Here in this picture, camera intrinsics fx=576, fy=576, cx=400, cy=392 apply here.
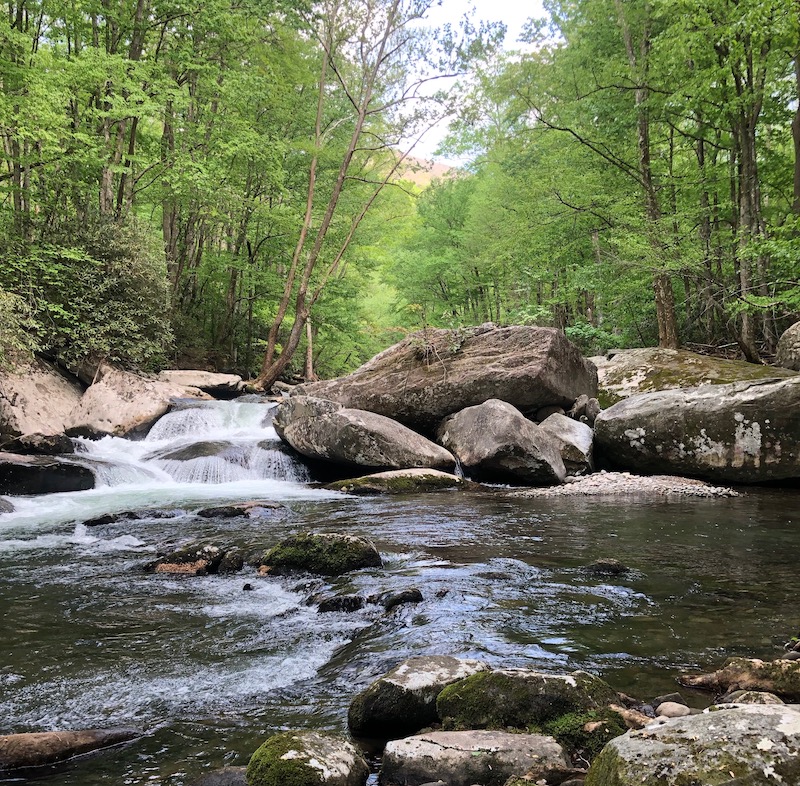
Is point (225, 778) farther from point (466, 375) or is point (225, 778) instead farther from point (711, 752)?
point (466, 375)

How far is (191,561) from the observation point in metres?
6.11

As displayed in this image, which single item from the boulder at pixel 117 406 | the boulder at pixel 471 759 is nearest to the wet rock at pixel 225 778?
the boulder at pixel 471 759

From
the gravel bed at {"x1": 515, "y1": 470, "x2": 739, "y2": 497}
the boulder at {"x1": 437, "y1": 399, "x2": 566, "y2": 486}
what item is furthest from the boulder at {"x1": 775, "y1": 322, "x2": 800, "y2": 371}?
the boulder at {"x1": 437, "y1": 399, "x2": 566, "y2": 486}

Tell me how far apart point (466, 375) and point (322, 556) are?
8.37m

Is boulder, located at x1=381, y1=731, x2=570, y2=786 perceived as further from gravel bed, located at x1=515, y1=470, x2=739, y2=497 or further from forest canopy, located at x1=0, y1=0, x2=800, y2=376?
forest canopy, located at x1=0, y1=0, x2=800, y2=376

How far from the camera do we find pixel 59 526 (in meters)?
8.09

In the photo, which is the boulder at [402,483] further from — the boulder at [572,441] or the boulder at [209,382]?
the boulder at [209,382]

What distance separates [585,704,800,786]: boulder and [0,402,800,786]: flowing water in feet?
4.72

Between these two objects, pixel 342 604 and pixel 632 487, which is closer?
pixel 342 604

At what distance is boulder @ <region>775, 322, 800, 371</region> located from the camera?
41.9 ft

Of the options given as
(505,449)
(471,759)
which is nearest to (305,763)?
(471,759)

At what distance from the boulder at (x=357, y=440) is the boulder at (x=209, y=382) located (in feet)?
20.8

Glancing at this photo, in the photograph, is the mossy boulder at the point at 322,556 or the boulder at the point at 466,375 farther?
the boulder at the point at 466,375

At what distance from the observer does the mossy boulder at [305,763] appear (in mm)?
2277
